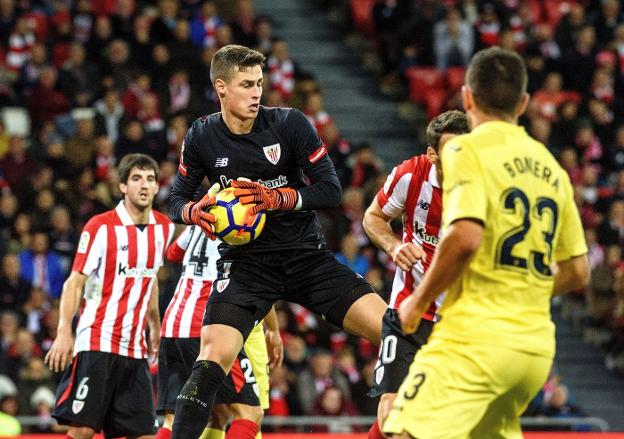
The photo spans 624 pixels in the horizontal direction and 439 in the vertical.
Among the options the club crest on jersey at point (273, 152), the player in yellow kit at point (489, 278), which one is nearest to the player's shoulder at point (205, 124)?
the club crest on jersey at point (273, 152)

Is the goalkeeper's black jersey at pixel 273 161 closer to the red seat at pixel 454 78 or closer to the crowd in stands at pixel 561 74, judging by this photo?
the crowd in stands at pixel 561 74

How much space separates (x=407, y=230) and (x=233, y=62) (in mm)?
1292

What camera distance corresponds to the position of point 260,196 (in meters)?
6.00

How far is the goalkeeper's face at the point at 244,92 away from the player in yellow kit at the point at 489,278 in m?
1.87

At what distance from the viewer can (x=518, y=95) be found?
4.59 m

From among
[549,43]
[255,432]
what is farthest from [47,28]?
[255,432]

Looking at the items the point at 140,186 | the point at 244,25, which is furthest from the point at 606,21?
the point at 140,186

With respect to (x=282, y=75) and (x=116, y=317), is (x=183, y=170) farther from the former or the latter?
(x=282, y=75)

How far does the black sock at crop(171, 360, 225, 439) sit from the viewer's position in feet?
19.3

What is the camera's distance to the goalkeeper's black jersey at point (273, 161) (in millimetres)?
6355

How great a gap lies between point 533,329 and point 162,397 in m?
3.91

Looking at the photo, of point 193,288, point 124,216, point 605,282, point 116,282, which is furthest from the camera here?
point 605,282

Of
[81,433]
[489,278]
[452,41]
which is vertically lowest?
[81,433]

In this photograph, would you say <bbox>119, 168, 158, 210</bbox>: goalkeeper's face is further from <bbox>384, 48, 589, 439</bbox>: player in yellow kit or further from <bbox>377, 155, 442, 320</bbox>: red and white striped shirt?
<bbox>384, 48, 589, 439</bbox>: player in yellow kit
